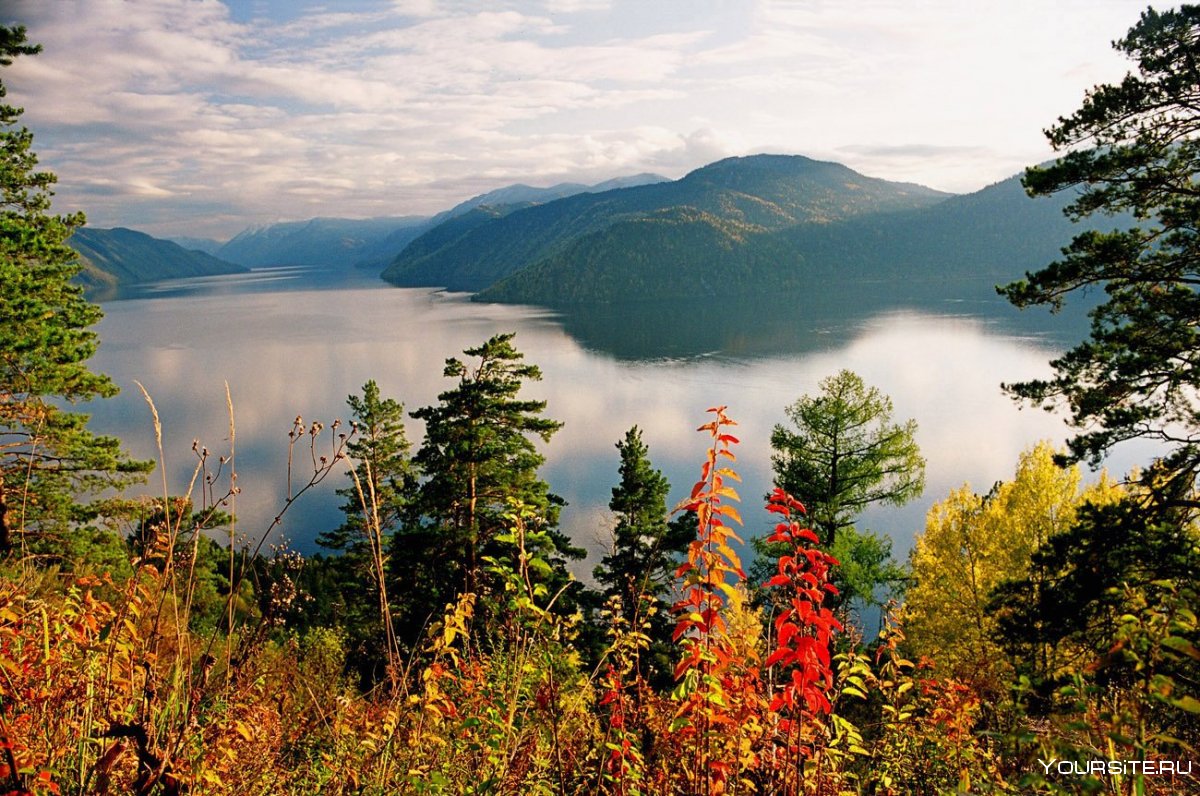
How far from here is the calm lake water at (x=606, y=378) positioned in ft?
124

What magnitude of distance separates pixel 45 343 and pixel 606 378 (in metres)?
60.2

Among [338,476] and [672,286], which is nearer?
[338,476]

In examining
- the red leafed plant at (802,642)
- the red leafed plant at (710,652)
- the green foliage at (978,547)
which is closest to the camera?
the red leafed plant at (802,642)

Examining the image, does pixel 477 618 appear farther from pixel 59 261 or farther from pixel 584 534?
pixel 584 534

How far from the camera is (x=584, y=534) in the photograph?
3059 cm

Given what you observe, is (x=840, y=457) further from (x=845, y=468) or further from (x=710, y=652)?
(x=710, y=652)

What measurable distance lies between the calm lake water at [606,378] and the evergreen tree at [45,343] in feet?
9.97

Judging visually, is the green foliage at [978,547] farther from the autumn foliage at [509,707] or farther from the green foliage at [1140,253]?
the autumn foliage at [509,707]

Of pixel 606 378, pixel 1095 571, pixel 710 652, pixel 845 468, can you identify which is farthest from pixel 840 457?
pixel 606 378

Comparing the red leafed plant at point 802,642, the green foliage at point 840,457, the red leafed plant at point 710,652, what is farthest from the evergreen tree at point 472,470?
the red leafed plant at point 802,642

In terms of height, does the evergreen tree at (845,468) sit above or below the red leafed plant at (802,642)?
below

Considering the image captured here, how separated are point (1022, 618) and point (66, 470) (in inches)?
662

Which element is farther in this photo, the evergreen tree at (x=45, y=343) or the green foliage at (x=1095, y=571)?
the evergreen tree at (x=45, y=343)

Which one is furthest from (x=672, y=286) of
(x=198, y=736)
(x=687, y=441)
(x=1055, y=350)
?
(x=198, y=736)
